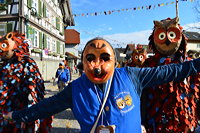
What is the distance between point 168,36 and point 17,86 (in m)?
1.98

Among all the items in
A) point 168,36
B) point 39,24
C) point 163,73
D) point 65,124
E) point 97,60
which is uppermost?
point 39,24

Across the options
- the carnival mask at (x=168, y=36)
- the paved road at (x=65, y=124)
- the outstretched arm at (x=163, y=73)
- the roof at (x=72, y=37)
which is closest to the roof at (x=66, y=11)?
the roof at (x=72, y=37)

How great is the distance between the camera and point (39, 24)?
13734 mm

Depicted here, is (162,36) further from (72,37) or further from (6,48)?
(72,37)

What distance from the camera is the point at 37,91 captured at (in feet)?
7.98

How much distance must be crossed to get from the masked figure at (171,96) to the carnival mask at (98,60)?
0.82 metres

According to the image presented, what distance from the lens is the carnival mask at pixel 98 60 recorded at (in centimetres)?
155

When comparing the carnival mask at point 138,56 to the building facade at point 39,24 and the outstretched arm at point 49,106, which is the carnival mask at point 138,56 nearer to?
the outstretched arm at point 49,106

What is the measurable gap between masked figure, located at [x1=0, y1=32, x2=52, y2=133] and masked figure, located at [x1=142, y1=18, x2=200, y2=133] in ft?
4.38

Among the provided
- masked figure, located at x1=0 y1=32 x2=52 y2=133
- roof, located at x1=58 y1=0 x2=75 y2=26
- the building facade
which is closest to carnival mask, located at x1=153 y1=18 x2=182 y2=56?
masked figure, located at x1=0 y1=32 x2=52 y2=133

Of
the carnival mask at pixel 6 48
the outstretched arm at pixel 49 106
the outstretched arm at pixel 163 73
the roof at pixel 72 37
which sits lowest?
the outstretched arm at pixel 49 106

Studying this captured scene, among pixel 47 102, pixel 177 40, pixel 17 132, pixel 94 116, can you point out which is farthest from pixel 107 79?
pixel 17 132

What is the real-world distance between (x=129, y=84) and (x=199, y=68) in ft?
2.01

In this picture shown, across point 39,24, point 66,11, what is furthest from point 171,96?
point 66,11
